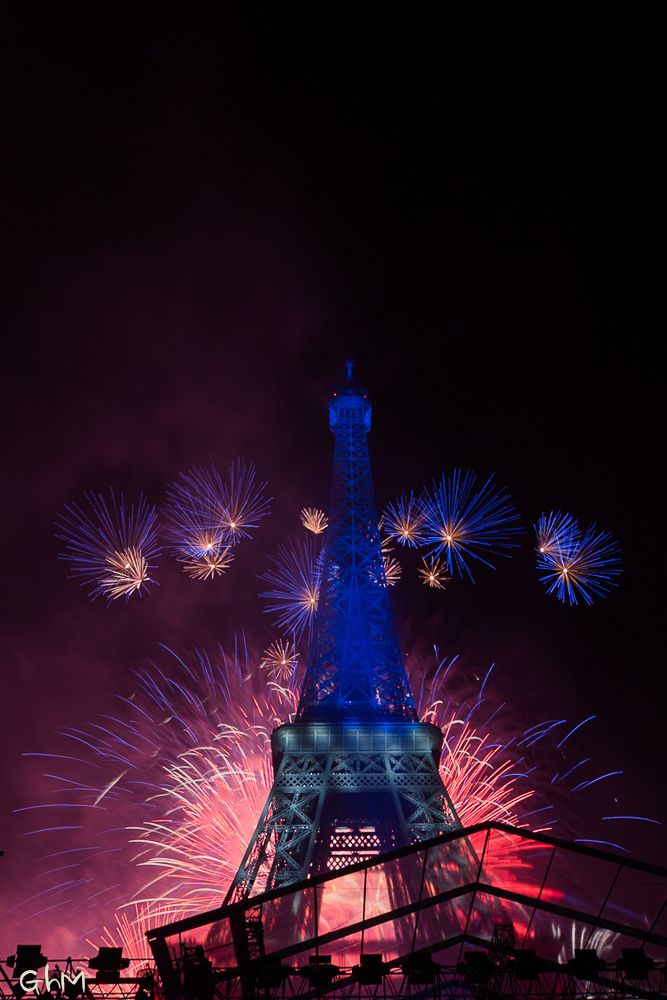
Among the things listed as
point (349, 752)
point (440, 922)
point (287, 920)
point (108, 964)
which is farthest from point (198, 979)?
point (440, 922)

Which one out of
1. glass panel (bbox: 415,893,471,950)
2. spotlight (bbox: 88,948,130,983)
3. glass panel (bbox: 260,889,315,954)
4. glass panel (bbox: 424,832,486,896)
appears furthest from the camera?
glass panel (bbox: 415,893,471,950)

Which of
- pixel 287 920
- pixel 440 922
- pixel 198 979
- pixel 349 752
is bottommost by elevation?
pixel 198 979

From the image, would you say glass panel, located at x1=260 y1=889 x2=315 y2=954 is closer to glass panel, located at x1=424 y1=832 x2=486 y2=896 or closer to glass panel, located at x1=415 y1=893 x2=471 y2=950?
glass panel, located at x1=415 y1=893 x2=471 y2=950

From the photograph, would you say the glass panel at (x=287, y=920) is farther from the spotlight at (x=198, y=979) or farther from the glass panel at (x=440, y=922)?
the spotlight at (x=198, y=979)

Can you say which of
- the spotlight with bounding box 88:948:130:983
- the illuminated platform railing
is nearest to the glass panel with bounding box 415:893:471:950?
the illuminated platform railing

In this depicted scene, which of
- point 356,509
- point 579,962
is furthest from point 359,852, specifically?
point 579,962

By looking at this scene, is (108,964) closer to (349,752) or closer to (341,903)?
(349,752)

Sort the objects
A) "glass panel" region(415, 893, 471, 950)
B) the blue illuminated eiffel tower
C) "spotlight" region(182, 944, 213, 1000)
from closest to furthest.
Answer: "spotlight" region(182, 944, 213, 1000) → the blue illuminated eiffel tower → "glass panel" region(415, 893, 471, 950)
